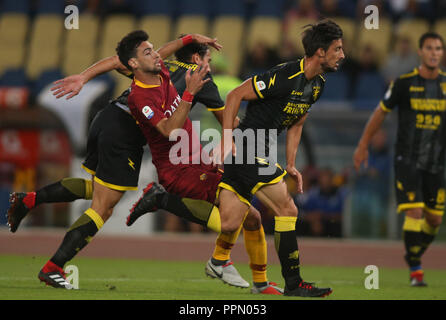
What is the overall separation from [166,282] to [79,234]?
1267mm

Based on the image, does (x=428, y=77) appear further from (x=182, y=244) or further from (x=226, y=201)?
(x=182, y=244)

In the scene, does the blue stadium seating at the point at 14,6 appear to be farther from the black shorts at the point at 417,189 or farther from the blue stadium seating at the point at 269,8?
the black shorts at the point at 417,189

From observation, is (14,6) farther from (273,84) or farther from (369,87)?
(273,84)

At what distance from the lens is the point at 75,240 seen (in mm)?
6344

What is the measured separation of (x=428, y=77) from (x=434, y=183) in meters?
0.96

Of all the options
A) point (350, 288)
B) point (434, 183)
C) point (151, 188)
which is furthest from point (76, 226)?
point (434, 183)

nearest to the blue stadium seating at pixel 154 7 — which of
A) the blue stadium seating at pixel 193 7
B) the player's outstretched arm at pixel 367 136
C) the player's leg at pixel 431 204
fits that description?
the blue stadium seating at pixel 193 7

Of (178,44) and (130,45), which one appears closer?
(130,45)

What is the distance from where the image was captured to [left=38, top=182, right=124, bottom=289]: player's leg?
6.25 meters

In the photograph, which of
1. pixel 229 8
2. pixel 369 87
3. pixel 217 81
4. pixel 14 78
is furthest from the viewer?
pixel 229 8

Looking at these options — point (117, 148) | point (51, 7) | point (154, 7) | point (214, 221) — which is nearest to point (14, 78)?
point (51, 7)

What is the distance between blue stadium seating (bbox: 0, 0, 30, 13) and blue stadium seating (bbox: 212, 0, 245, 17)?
3.45 m

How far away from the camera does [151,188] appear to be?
21.6 feet

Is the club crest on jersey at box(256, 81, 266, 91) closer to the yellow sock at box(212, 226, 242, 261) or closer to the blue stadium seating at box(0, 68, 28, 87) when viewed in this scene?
the yellow sock at box(212, 226, 242, 261)
